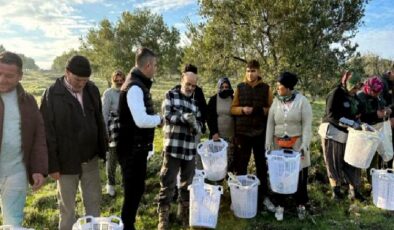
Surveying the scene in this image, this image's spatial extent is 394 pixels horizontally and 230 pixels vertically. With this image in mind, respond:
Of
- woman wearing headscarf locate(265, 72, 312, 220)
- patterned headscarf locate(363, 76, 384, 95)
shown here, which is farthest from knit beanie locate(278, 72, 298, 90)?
patterned headscarf locate(363, 76, 384, 95)

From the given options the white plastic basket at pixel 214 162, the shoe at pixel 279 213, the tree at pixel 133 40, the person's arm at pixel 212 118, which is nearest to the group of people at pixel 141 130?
the person's arm at pixel 212 118

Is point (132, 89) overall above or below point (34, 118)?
above

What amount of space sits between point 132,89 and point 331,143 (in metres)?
3.42

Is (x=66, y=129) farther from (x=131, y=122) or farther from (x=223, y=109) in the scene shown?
(x=223, y=109)

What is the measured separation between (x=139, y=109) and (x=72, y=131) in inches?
25.4

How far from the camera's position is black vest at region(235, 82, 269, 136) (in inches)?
204

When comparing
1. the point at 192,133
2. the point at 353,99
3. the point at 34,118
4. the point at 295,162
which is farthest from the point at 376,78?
the point at 34,118

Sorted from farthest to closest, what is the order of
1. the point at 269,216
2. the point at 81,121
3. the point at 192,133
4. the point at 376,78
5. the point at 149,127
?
the point at 376,78 → the point at 269,216 → the point at 192,133 → the point at 149,127 → the point at 81,121

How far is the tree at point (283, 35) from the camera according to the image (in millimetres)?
7285

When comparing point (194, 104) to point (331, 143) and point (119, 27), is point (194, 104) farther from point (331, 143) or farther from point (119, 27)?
point (119, 27)

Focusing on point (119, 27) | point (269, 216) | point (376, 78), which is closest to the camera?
point (269, 216)

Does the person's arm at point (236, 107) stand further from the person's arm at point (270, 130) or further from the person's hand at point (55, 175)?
the person's hand at point (55, 175)

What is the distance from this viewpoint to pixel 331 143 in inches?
223

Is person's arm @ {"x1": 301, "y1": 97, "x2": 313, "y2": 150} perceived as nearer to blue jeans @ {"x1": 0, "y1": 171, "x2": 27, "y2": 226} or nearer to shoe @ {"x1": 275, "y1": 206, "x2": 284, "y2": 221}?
shoe @ {"x1": 275, "y1": 206, "x2": 284, "y2": 221}
